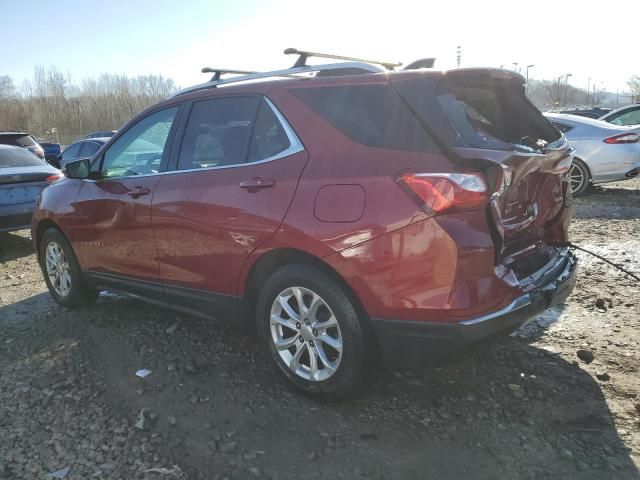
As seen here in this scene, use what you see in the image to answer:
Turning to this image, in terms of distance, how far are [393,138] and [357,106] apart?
0.34 meters

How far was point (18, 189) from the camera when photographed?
7375mm

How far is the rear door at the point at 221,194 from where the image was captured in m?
3.14

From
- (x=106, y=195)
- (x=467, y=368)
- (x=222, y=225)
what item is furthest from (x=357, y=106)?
(x=106, y=195)

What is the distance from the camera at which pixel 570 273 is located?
3.29 m

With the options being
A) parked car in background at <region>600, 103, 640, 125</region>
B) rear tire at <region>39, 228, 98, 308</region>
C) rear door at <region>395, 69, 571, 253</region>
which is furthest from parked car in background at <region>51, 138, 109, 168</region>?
rear door at <region>395, 69, 571, 253</region>

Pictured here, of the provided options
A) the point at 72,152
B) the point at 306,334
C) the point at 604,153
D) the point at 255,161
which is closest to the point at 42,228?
the point at 255,161

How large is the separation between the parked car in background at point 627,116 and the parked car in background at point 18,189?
11.7 metres

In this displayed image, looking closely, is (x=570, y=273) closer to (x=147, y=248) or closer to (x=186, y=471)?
(x=186, y=471)

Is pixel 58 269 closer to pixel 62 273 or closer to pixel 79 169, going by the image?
pixel 62 273

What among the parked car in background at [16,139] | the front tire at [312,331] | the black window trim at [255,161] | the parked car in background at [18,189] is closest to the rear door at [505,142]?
the black window trim at [255,161]

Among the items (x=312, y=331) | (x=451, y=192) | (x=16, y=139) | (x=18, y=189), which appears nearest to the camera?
(x=451, y=192)

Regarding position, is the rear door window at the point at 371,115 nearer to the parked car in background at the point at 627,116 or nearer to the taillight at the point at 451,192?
the taillight at the point at 451,192

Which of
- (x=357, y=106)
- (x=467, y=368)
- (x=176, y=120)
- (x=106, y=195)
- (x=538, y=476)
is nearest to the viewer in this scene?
(x=538, y=476)

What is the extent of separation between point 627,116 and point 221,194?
1249 centimetres
